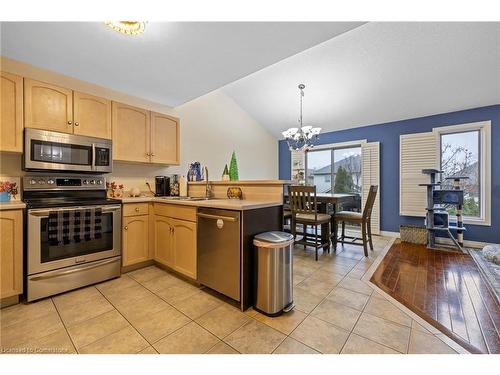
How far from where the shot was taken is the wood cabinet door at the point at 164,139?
10.0 ft

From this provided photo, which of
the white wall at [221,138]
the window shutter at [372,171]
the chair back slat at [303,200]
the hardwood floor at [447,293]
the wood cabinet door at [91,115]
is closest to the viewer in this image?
the hardwood floor at [447,293]

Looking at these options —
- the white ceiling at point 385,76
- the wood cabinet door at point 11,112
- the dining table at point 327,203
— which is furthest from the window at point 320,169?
the wood cabinet door at point 11,112

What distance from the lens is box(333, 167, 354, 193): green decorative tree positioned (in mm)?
5077

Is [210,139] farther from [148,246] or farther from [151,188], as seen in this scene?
[148,246]

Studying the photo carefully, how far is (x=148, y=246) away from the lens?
2.68 metres

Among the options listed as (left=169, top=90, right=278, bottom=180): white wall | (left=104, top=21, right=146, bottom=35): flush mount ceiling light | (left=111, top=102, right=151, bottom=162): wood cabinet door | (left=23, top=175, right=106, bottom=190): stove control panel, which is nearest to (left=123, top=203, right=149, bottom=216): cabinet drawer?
(left=23, top=175, right=106, bottom=190): stove control panel

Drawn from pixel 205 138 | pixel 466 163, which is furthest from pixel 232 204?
pixel 466 163

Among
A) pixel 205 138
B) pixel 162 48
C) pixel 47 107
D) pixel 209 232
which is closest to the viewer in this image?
pixel 209 232

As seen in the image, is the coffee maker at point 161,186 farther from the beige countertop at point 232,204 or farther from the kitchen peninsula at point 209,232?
the beige countertop at point 232,204

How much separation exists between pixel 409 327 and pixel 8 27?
12.8 feet

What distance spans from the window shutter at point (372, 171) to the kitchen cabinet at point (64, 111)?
184 inches

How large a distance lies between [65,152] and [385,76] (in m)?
4.51

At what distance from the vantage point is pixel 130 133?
2.82 meters

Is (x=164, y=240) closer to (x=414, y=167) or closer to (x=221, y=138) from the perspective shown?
(x=221, y=138)
